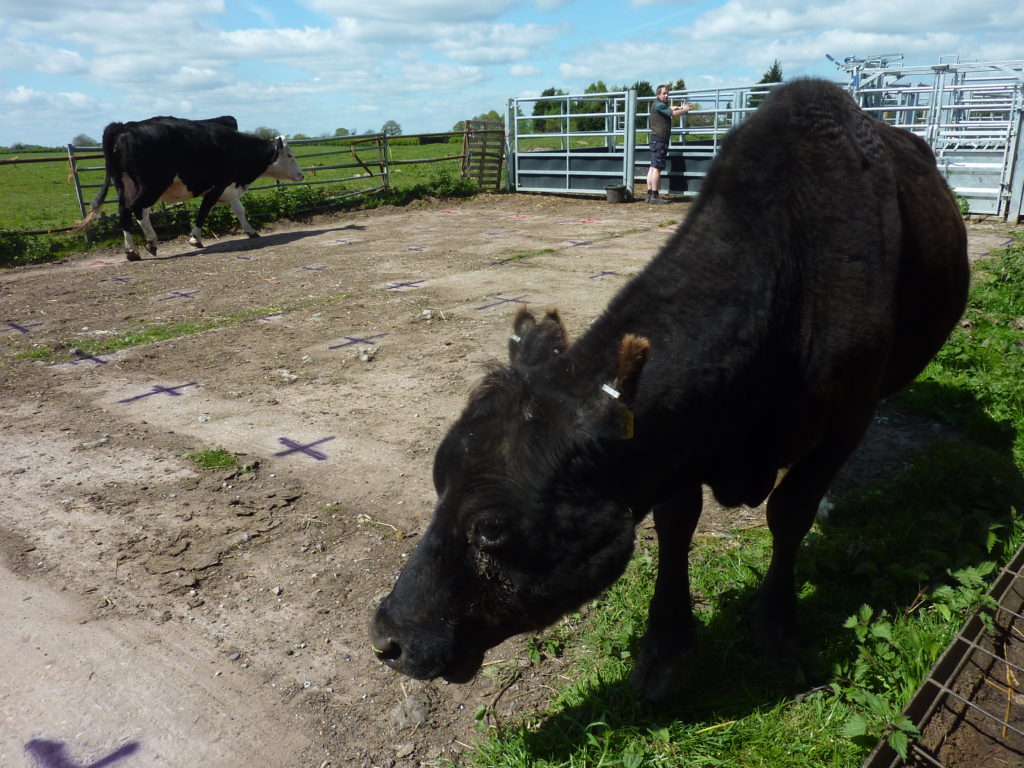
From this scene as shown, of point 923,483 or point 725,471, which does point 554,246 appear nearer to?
point 923,483

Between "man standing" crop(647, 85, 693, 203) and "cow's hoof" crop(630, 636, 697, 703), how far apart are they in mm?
13878

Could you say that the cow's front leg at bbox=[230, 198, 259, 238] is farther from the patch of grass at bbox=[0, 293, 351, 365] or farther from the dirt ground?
the patch of grass at bbox=[0, 293, 351, 365]

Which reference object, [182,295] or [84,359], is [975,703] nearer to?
[84,359]

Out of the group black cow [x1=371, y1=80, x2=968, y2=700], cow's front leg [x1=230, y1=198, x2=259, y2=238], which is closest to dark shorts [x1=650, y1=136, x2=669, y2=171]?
cow's front leg [x1=230, y1=198, x2=259, y2=238]

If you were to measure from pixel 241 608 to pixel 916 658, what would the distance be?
2562 mm

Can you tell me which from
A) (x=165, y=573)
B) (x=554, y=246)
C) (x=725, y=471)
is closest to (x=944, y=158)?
(x=554, y=246)

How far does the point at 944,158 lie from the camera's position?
1274 centimetres

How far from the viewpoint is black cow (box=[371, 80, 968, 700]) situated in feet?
6.41

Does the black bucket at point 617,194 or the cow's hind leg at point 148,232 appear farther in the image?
the black bucket at point 617,194

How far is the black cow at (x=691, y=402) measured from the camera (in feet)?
6.41

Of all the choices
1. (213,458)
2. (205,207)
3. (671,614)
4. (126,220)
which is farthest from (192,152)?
(671,614)

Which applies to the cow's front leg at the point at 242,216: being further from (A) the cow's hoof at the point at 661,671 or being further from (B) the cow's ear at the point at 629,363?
(B) the cow's ear at the point at 629,363

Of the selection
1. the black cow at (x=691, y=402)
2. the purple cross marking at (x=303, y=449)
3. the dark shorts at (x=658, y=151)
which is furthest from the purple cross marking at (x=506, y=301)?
the dark shorts at (x=658, y=151)

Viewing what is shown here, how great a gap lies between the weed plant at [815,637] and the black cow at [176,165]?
35.5 ft
